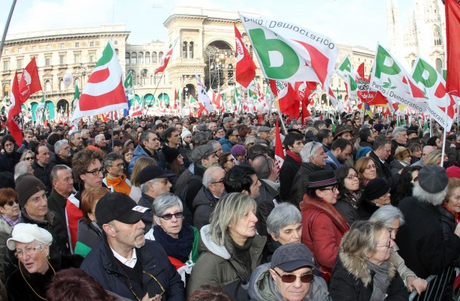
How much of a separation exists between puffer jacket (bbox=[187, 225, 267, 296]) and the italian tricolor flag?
213 inches

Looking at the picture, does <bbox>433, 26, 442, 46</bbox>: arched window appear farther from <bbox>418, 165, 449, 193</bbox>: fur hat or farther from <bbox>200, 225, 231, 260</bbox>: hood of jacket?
<bbox>200, 225, 231, 260</bbox>: hood of jacket

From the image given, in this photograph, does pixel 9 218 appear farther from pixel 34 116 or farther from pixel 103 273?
pixel 34 116

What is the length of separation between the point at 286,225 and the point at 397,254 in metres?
0.85

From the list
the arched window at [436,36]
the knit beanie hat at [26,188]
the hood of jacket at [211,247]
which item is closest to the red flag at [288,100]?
the knit beanie hat at [26,188]

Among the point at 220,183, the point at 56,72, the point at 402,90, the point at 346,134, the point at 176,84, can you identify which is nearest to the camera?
the point at 220,183

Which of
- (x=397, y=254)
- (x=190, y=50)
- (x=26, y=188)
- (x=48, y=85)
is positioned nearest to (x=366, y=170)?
(x=397, y=254)

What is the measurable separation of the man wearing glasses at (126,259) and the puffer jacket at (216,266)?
0.17 metres

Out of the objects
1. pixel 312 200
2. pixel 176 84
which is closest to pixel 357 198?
pixel 312 200

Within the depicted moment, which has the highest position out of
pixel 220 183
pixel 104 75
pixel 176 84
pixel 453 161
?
pixel 104 75

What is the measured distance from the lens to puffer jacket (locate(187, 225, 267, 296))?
10.6ft

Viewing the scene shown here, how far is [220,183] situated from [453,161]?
4297mm

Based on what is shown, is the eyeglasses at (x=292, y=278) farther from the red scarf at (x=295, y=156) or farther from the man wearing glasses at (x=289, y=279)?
the red scarf at (x=295, y=156)

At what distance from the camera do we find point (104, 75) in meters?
8.80

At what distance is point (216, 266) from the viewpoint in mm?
3250
